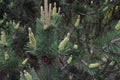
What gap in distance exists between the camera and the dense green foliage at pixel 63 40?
105cm

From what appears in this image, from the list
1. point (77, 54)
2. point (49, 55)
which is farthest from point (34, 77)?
point (77, 54)

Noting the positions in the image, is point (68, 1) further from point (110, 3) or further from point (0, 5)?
point (0, 5)

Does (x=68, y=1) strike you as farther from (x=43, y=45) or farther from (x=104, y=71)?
(x=43, y=45)

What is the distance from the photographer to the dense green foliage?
1.05m

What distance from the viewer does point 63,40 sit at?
1013 millimetres

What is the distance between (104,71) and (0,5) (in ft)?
3.52

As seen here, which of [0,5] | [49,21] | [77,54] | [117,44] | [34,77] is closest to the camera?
[49,21]

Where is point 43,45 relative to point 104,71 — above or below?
above

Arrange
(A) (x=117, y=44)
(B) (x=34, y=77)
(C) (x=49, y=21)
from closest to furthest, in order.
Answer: (C) (x=49, y=21) → (A) (x=117, y=44) → (B) (x=34, y=77)

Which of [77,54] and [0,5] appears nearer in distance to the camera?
[77,54]

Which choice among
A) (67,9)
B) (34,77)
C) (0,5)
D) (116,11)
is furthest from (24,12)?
(34,77)

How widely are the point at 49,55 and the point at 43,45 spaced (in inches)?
2.3

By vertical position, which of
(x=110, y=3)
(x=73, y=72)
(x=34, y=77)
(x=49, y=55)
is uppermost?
(x=110, y=3)

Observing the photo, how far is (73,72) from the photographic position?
204cm
